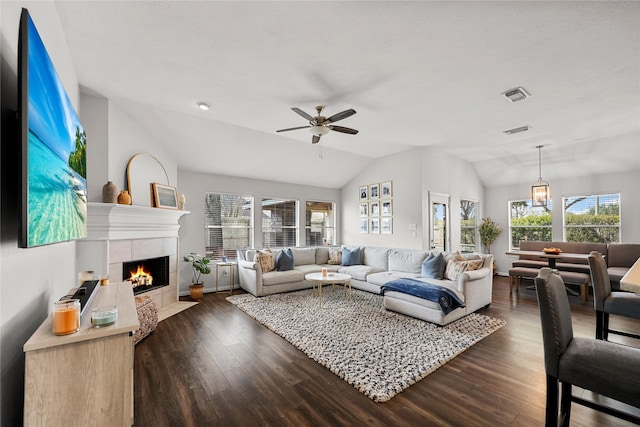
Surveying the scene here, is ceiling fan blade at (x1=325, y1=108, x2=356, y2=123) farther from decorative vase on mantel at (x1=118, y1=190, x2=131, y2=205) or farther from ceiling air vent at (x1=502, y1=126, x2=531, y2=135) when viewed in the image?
ceiling air vent at (x1=502, y1=126, x2=531, y2=135)

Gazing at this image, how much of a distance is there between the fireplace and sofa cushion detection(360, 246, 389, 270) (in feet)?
12.6

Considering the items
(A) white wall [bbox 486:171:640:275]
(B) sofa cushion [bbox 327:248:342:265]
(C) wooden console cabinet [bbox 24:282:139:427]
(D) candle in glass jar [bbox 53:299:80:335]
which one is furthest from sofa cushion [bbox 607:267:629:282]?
(D) candle in glass jar [bbox 53:299:80:335]

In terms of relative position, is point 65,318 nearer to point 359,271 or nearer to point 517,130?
point 359,271

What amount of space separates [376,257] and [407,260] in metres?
0.81

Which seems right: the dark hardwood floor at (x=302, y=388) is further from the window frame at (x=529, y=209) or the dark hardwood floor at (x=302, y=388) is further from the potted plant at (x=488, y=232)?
the window frame at (x=529, y=209)

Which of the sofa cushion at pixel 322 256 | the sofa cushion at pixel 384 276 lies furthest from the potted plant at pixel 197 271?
the sofa cushion at pixel 384 276

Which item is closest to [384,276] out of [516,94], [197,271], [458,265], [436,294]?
[458,265]

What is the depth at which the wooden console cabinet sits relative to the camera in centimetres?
119

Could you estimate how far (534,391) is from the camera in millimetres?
2176

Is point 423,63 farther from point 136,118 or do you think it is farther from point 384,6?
point 136,118

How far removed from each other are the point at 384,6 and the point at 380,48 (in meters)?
0.48

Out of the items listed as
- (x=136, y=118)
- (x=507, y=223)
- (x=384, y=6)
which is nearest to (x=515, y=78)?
(x=384, y=6)

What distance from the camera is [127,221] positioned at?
3717mm

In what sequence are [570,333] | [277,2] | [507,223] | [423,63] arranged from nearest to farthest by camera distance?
[570,333] < [277,2] < [423,63] < [507,223]
